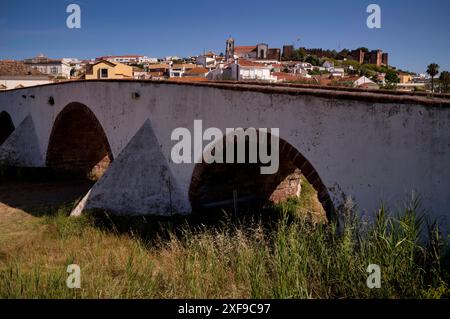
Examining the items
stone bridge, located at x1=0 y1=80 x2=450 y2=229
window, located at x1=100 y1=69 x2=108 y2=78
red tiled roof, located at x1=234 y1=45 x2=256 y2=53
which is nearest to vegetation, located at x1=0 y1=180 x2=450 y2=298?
stone bridge, located at x1=0 y1=80 x2=450 y2=229

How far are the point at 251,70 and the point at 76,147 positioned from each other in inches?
1010

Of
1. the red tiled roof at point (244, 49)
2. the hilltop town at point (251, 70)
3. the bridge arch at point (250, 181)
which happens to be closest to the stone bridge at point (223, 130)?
the bridge arch at point (250, 181)

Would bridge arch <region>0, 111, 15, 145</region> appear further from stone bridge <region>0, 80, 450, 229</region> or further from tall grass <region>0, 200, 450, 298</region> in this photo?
tall grass <region>0, 200, 450, 298</region>

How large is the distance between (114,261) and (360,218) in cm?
313

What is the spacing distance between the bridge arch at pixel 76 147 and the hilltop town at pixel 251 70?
6.14ft

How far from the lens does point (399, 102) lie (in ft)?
14.0

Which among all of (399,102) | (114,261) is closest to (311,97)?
(399,102)

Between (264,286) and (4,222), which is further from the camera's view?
(4,222)

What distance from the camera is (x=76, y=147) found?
13227mm

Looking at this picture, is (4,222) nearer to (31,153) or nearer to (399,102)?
(31,153)

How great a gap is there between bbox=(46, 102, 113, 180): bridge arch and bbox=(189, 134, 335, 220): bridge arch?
529 cm

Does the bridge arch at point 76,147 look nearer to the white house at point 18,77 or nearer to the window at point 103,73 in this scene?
the window at point 103,73

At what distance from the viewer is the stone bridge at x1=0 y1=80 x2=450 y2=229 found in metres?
4.21

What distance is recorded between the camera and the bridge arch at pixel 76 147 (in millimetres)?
12477
